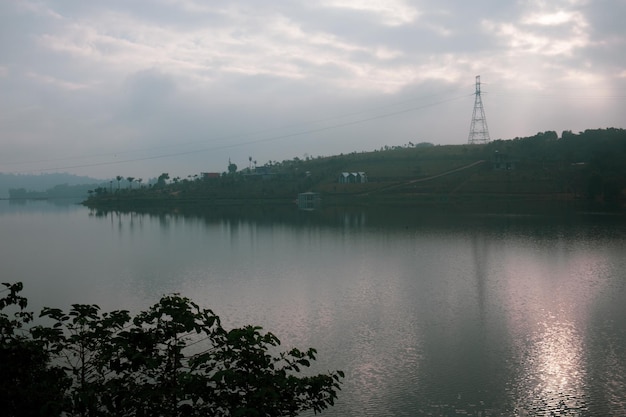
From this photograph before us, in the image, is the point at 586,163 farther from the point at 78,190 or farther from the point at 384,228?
the point at 78,190

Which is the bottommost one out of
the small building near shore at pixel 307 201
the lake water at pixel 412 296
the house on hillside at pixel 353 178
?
the lake water at pixel 412 296

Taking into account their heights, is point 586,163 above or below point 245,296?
above

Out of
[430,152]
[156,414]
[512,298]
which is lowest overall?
[512,298]

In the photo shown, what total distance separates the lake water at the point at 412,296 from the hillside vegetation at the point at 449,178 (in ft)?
83.8

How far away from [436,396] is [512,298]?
968cm

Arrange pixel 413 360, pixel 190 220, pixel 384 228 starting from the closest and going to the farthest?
1. pixel 413 360
2. pixel 384 228
3. pixel 190 220

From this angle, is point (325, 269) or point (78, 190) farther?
point (78, 190)

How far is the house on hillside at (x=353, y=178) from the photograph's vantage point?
82562 millimetres

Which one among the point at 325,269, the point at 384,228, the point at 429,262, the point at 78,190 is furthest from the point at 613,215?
the point at 78,190

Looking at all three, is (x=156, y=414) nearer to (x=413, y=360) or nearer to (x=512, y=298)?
(x=413, y=360)

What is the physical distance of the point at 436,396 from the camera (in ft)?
34.6

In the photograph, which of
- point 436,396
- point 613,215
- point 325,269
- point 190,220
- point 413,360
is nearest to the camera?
point 436,396

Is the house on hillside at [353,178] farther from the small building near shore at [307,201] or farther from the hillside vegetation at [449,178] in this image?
the small building near shore at [307,201]

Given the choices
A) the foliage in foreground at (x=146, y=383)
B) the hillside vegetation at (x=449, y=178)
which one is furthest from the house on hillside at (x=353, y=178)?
the foliage in foreground at (x=146, y=383)
